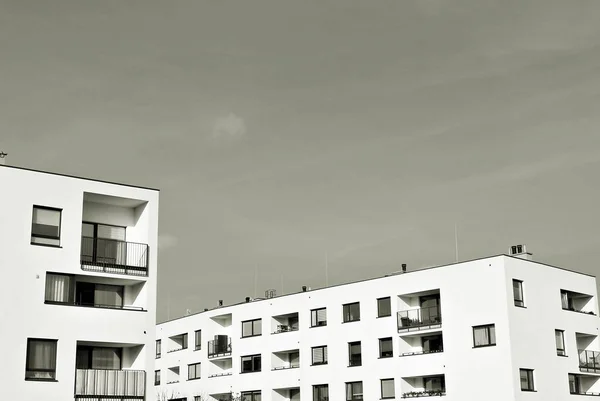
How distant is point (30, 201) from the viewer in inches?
1551

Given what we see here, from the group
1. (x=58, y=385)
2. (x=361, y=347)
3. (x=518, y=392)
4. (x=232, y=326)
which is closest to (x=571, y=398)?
(x=518, y=392)

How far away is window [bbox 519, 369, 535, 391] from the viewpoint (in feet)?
180

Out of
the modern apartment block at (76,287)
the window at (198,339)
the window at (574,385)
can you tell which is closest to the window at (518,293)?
the window at (574,385)

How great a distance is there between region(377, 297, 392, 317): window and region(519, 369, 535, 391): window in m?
9.96

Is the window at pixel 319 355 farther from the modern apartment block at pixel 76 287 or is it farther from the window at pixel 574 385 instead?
the modern apartment block at pixel 76 287

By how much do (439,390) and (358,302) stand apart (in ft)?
28.8

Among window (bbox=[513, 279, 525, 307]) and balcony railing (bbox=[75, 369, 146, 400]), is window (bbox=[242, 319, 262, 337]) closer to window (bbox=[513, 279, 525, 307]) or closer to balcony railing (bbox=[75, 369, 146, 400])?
window (bbox=[513, 279, 525, 307])

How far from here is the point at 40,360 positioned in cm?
3838

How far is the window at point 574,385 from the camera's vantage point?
2315 inches

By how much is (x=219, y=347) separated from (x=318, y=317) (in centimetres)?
1163

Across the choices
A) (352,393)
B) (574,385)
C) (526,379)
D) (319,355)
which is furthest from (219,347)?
(574,385)

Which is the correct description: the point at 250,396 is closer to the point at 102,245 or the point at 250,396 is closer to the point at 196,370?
the point at 196,370

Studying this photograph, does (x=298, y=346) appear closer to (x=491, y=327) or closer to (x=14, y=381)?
(x=491, y=327)

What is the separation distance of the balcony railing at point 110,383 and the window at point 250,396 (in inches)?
1218
